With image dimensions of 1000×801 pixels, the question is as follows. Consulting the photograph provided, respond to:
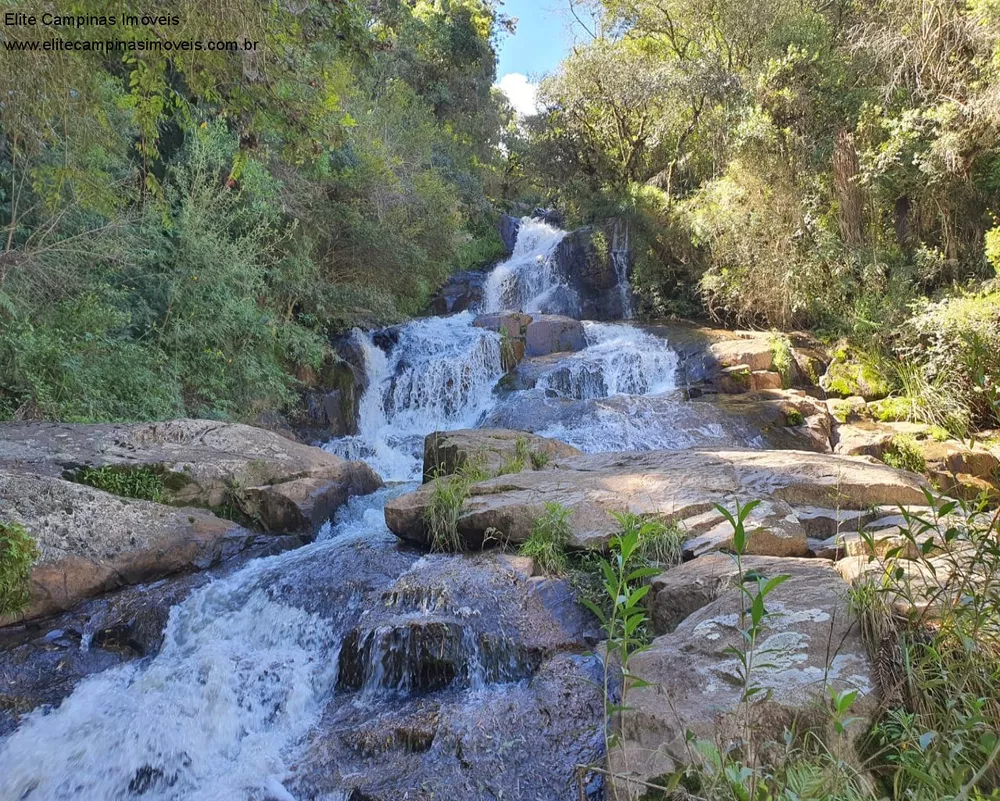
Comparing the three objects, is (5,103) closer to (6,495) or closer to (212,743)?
(6,495)

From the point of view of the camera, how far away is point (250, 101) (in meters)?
3.01

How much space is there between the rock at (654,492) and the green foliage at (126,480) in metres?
2.21

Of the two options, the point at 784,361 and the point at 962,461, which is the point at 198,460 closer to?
the point at 962,461

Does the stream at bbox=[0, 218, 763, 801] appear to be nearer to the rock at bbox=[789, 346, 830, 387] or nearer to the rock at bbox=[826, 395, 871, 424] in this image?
the rock at bbox=[826, 395, 871, 424]

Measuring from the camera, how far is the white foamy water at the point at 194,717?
9.69ft

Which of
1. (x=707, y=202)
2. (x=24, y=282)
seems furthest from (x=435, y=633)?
(x=707, y=202)

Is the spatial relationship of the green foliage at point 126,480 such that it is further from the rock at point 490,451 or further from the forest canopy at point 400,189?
the rock at point 490,451

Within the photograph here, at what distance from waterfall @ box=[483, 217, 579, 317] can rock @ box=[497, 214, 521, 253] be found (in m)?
2.54

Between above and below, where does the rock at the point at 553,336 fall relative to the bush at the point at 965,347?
above

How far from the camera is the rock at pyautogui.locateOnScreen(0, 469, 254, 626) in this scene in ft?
14.3

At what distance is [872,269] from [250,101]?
1062cm

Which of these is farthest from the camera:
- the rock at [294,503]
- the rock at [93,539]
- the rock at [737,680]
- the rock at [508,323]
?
the rock at [508,323]

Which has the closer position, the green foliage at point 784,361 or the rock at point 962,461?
the rock at point 962,461

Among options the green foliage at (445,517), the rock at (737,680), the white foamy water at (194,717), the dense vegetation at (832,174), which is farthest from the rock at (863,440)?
the white foamy water at (194,717)
